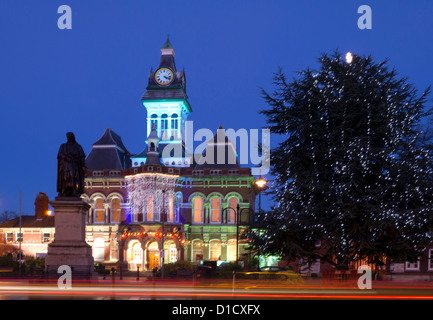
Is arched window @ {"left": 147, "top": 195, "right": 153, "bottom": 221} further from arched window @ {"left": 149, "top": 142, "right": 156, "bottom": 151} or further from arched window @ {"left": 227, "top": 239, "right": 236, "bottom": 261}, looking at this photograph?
arched window @ {"left": 227, "top": 239, "right": 236, "bottom": 261}

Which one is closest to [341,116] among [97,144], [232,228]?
[232,228]

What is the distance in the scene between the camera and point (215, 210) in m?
59.7

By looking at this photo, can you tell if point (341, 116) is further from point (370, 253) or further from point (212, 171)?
point (212, 171)

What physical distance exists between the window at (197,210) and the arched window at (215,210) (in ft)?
3.93

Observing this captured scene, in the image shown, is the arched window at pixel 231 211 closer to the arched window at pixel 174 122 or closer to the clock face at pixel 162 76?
the arched window at pixel 174 122

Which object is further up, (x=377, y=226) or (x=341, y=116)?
(x=341, y=116)

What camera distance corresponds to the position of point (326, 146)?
993 inches

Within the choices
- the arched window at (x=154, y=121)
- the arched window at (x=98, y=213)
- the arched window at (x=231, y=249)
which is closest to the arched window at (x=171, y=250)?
the arched window at (x=231, y=249)

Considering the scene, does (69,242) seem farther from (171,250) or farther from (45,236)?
(45,236)

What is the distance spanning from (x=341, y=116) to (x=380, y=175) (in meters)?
3.05

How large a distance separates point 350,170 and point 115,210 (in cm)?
4078

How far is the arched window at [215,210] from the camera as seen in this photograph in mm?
59497

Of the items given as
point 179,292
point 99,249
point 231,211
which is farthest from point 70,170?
point 99,249

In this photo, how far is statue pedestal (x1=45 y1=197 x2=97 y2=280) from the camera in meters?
22.6
